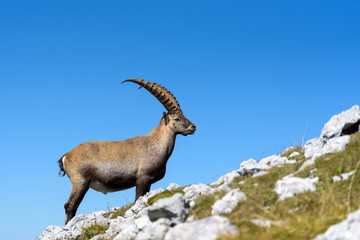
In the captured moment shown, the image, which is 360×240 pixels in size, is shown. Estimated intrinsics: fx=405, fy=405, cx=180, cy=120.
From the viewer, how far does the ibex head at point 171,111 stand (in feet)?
60.1

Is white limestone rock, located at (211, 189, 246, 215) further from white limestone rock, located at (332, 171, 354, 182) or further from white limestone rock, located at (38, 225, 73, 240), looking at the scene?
white limestone rock, located at (38, 225, 73, 240)

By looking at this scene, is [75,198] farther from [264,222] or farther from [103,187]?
[264,222]

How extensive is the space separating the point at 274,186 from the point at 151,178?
28.0ft

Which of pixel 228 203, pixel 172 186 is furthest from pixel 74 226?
pixel 228 203

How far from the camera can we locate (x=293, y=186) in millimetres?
8852

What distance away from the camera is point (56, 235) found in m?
15.1

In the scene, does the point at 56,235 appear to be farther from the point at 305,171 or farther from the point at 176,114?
the point at 305,171

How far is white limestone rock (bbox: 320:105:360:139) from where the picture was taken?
40.8ft

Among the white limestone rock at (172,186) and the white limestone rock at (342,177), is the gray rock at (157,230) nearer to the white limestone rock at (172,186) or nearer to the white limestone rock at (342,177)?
the white limestone rock at (342,177)

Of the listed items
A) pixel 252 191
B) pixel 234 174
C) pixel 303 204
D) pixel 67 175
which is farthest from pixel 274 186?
pixel 67 175

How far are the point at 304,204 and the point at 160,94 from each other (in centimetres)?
1100

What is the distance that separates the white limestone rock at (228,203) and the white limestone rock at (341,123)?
4.93 m

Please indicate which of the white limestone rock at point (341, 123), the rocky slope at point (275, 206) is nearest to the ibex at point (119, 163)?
the rocky slope at point (275, 206)

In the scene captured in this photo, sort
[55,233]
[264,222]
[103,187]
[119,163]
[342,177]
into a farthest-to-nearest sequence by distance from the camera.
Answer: [103,187]
[119,163]
[55,233]
[342,177]
[264,222]
